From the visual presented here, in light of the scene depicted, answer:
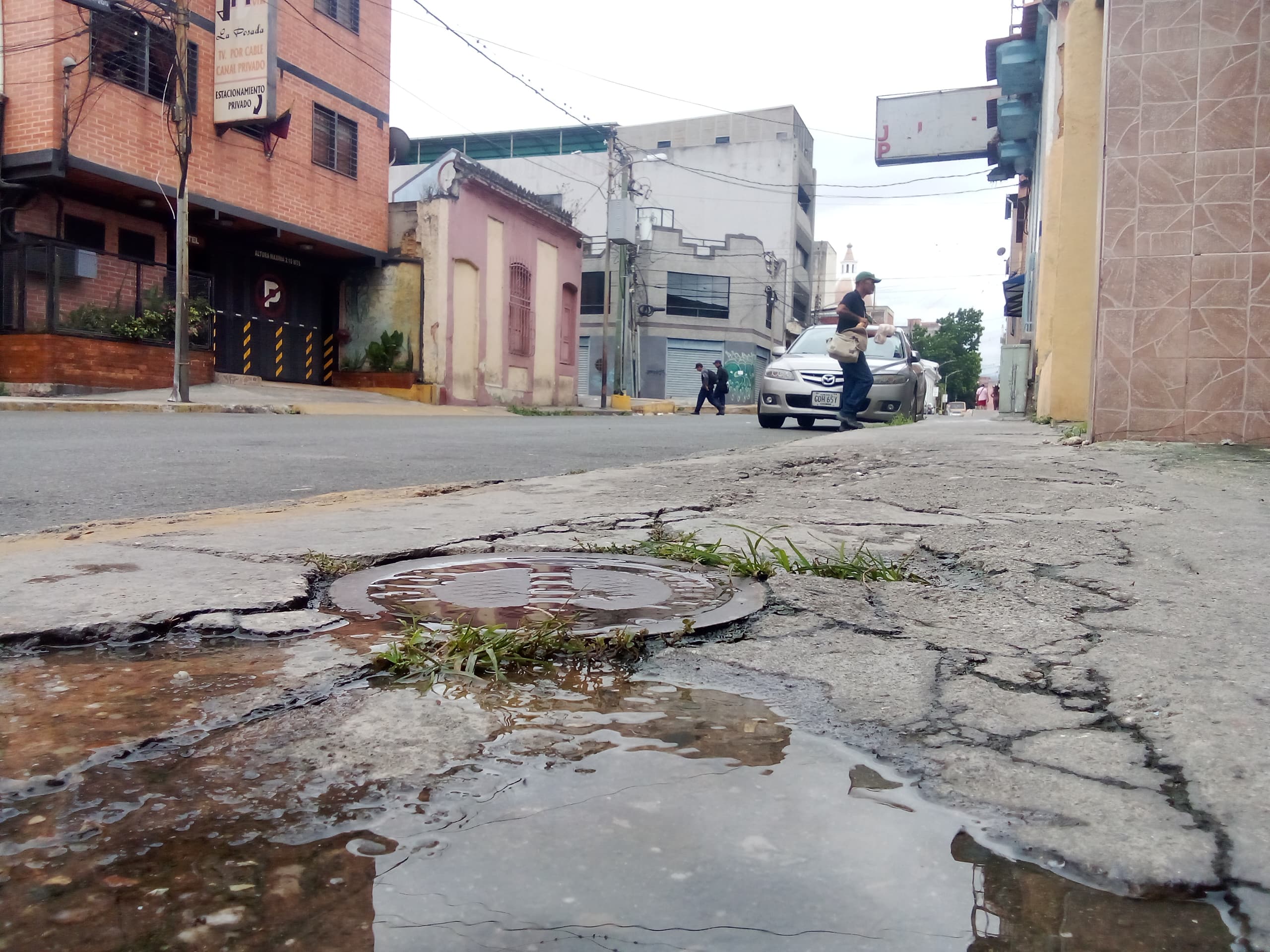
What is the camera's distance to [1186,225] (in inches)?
226

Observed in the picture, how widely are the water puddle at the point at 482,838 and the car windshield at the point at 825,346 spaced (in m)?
9.73

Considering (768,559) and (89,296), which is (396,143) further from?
(768,559)

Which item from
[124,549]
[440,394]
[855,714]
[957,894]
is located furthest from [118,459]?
[440,394]

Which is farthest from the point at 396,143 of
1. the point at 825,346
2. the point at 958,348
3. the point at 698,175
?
the point at 958,348

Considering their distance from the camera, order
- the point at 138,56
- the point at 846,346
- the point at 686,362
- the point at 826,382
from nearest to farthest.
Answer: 1. the point at 846,346
2. the point at 826,382
3. the point at 138,56
4. the point at 686,362

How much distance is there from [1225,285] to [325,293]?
700 inches

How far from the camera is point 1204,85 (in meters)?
5.75

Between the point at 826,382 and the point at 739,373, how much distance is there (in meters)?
28.2

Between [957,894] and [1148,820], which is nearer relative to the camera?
[957,894]

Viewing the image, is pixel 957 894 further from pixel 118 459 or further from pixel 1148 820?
pixel 118 459

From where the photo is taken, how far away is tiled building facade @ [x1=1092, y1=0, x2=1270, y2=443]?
5.61m

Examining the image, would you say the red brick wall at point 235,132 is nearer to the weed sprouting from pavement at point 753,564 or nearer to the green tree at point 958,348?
the weed sprouting from pavement at point 753,564

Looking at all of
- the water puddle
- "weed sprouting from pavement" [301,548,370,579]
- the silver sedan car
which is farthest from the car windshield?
the water puddle

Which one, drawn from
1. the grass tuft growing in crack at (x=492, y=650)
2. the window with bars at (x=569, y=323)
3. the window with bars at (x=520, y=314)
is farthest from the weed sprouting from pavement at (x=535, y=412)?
the grass tuft growing in crack at (x=492, y=650)
